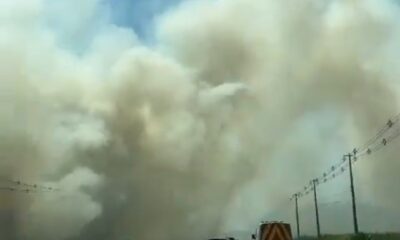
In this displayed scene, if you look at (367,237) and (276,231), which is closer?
(276,231)

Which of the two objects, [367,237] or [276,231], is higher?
[367,237]

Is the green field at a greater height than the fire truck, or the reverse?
the green field

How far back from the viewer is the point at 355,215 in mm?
78688

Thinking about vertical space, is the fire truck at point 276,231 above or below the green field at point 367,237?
below

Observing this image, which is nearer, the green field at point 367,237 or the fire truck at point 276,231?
the fire truck at point 276,231

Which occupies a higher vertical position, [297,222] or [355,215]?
[297,222]

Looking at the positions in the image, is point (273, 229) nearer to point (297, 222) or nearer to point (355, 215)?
point (355, 215)

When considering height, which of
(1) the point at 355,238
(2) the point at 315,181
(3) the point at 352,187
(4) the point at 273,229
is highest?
(2) the point at 315,181

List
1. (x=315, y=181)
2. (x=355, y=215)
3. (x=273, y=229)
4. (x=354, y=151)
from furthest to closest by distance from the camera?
(x=315, y=181)
(x=354, y=151)
(x=355, y=215)
(x=273, y=229)

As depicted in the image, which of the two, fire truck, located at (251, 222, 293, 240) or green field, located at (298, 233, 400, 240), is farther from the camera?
green field, located at (298, 233, 400, 240)

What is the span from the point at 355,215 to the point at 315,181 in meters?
36.9

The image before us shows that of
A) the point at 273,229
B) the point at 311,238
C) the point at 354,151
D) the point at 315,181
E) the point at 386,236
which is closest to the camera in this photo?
the point at 273,229

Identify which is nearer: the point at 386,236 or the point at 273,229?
the point at 273,229

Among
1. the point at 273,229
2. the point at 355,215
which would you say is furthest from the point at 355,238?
the point at 273,229
